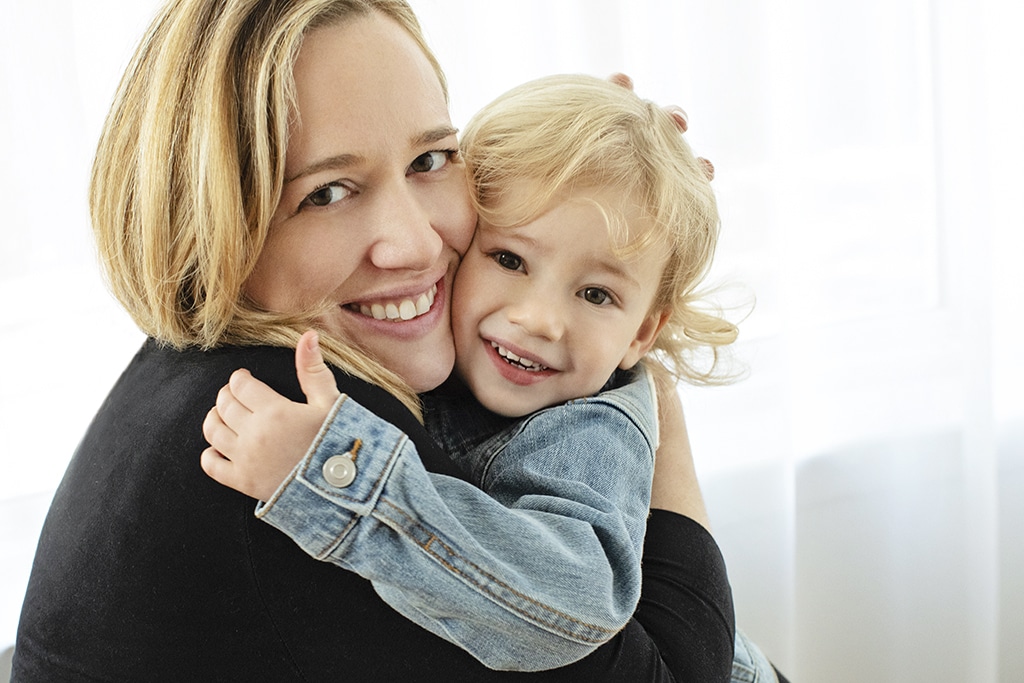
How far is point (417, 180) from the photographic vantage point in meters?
1.19

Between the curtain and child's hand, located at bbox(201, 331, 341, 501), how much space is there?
0.78 m

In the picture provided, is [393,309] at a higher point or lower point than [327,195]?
lower

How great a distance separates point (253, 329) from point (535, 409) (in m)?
0.41

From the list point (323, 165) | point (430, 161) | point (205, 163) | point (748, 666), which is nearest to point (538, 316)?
point (430, 161)

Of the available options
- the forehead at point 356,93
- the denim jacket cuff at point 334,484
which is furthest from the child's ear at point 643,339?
the denim jacket cuff at point 334,484

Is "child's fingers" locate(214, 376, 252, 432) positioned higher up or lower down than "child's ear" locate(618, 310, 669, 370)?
lower down

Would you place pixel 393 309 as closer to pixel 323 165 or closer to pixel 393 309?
pixel 393 309

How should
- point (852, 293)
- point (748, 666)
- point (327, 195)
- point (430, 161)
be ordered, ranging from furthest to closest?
point (852, 293), point (748, 666), point (430, 161), point (327, 195)

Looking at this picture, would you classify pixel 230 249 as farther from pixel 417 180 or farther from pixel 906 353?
pixel 906 353

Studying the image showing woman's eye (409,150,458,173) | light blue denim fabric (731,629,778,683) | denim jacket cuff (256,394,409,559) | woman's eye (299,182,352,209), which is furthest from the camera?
light blue denim fabric (731,629,778,683)

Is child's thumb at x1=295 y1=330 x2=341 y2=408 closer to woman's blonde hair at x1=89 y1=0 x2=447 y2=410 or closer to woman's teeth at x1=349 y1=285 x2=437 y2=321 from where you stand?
woman's blonde hair at x1=89 y1=0 x2=447 y2=410

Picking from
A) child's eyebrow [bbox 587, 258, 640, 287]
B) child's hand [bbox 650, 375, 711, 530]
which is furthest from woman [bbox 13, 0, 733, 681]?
child's eyebrow [bbox 587, 258, 640, 287]

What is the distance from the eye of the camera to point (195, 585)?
90 cm

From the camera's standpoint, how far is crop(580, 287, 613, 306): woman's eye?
1.34 m
